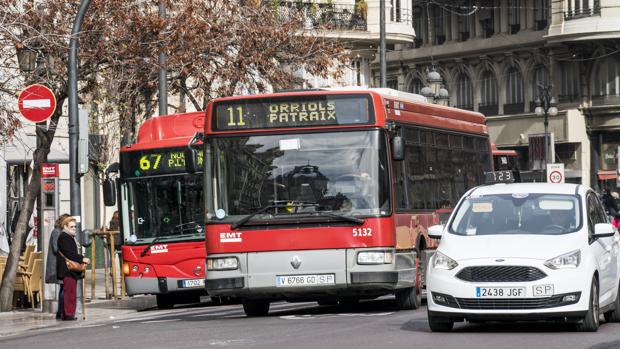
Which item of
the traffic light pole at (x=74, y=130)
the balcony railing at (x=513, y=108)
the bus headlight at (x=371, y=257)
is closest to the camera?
the bus headlight at (x=371, y=257)

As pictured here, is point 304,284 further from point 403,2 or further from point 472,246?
point 403,2

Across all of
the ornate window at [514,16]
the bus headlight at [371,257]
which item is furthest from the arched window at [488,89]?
the bus headlight at [371,257]

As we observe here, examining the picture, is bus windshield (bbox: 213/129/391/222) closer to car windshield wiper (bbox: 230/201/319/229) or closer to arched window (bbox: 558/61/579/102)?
car windshield wiper (bbox: 230/201/319/229)

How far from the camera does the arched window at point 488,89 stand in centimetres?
8012

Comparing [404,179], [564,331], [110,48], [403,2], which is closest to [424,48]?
[403,2]

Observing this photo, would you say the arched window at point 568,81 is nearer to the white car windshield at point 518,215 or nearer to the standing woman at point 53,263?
the standing woman at point 53,263

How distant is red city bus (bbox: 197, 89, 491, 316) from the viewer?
69.8 feet

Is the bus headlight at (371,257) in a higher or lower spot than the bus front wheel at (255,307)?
higher

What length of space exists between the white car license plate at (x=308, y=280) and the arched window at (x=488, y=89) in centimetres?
5961

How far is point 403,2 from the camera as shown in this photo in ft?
210

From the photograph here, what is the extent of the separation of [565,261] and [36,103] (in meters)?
10.1

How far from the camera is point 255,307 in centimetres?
2267

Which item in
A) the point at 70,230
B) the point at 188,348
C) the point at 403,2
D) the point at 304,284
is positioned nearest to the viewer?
the point at 188,348

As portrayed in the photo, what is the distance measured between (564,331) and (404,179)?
572 cm
